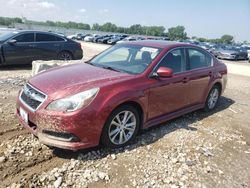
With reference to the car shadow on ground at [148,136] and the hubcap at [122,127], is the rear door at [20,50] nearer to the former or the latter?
the car shadow on ground at [148,136]

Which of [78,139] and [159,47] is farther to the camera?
[159,47]

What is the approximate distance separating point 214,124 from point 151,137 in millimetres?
1731

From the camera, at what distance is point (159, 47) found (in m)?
4.89

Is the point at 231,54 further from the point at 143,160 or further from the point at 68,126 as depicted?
the point at 68,126

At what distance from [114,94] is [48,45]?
777 cm

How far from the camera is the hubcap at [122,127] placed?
3.95 metres

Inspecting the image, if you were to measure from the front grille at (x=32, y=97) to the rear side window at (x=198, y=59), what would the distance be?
2.98m

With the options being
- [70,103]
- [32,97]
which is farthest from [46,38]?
[70,103]

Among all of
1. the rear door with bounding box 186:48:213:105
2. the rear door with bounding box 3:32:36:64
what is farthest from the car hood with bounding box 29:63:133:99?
the rear door with bounding box 3:32:36:64

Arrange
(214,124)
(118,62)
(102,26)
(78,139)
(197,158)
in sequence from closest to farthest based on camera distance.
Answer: (78,139) < (197,158) < (118,62) < (214,124) < (102,26)

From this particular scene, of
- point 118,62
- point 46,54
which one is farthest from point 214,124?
point 46,54

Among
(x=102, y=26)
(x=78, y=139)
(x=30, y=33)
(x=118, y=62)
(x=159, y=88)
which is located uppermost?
(x=102, y=26)

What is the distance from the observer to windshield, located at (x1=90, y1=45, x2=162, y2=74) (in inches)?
179

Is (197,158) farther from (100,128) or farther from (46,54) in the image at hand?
(46,54)
